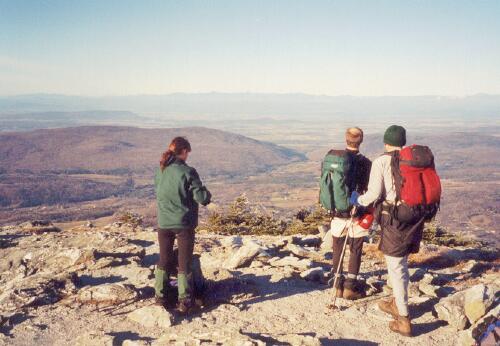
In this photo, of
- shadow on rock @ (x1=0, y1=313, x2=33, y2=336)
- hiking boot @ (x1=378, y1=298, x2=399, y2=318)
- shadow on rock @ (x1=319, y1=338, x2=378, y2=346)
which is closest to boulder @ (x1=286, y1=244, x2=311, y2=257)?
hiking boot @ (x1=378, y1=298, x2=399, y2=318)

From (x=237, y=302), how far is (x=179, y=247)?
173 cm

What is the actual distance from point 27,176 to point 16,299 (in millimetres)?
217387

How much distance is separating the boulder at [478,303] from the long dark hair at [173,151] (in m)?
5.16

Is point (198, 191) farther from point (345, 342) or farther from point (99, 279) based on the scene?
point (99, 279)

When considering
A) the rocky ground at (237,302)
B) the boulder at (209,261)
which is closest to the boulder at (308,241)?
the rocky ground at (237,302)

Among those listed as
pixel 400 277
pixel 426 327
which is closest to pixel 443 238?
pixel 426 327

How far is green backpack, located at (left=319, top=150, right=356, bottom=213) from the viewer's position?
6.60 m

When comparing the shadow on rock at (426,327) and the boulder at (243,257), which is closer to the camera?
the shadow on rock at (426,327)

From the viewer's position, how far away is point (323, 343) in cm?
604

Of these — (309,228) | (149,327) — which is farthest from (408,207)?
(309,228)

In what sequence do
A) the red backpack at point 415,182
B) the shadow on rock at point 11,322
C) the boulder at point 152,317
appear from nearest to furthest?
the red backpack at point 415,182, the boulder at point 152,317, the shadow on rock at point 11,322

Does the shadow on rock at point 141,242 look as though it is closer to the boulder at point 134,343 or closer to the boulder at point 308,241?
the boulder at point 308,241

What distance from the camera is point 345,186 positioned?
21.8ft

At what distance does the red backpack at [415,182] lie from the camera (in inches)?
220
